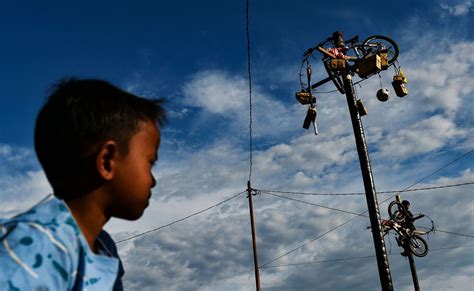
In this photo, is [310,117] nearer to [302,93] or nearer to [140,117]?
[302,93]

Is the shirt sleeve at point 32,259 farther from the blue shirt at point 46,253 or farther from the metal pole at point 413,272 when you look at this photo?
the metal pole at point 413,272

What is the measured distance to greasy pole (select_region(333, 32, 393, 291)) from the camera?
9.39 m

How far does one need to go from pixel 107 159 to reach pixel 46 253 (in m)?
0.39

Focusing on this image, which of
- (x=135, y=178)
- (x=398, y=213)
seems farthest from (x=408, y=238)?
(x=135, y=178)

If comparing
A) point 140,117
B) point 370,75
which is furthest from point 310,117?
point 140,117

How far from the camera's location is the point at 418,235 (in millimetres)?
16609

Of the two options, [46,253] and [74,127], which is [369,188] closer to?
[74,127]

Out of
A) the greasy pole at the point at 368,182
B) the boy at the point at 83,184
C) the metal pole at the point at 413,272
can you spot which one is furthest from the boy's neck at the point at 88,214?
the metal pole at the point at 413,272

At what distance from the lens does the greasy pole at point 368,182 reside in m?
9.39

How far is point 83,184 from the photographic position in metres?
1.27

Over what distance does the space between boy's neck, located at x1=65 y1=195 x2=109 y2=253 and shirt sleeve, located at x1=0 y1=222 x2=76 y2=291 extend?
0.71 feet

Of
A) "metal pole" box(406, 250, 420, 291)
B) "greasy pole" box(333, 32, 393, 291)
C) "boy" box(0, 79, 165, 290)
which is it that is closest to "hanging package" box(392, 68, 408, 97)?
"greasy pole" box(333, 32, 393, 291)

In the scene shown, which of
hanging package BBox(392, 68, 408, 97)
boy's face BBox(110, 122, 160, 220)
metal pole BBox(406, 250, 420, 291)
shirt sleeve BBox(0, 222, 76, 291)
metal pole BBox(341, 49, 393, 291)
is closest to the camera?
shirt sleeve BBox(0, 222, 76, 291)

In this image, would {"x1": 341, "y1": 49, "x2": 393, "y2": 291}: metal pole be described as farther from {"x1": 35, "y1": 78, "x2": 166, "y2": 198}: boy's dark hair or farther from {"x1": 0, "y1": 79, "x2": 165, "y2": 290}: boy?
{"x1": 35, "y1": 78, "x2": 166, "y2": 198}: boy's dark hair
